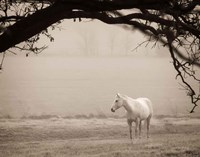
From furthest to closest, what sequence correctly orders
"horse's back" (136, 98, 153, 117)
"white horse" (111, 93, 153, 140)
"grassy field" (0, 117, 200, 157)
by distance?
"horse's back" (136, 98, 153, 117), "white horse" (111, 93, 153, 140), "grassy field" (0, 117, 200, 157)

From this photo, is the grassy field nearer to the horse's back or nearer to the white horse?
the white horse

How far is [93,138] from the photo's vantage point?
56.1ft

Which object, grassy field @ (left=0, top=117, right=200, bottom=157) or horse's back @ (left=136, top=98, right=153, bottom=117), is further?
horse's back @ (left=136, top=98, right=153, bottom=117)

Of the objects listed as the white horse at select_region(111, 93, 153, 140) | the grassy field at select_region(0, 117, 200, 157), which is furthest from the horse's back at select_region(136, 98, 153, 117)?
the grassy field at select_region(0, 117, 200, 157)

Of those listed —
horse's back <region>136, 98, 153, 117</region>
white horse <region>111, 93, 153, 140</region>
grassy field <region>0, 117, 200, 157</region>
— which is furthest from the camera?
horse's back <region>136, 98, 153, 117</region>

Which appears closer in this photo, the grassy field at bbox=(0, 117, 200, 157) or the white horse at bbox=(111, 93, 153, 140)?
the grassy field at bbox=(0, 117, 200, 157)

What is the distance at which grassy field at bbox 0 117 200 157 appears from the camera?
12.3m

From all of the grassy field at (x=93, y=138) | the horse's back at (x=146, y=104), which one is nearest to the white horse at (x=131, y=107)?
the horse's back at (x=146, y=104)

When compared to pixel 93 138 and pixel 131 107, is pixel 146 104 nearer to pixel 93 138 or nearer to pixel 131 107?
pixel 131 107

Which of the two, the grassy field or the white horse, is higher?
the white horse

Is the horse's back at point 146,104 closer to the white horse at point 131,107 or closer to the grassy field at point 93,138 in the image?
the white horse at point 131,107

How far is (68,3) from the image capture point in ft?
19.1

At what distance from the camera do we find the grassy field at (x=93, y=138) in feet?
40.5

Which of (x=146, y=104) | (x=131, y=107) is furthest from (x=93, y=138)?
(x=146, y=104)
